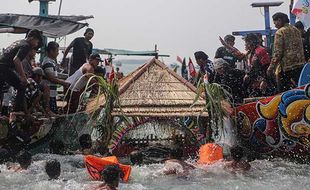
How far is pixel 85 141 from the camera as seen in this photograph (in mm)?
10008

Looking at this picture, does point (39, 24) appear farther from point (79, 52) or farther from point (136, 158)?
point (136, 158)

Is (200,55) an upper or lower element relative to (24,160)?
upper

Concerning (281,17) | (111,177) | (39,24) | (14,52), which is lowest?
(111,177)

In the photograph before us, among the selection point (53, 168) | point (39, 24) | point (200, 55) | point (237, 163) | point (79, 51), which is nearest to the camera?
point (53, 168)

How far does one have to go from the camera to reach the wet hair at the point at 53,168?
802 centimetres

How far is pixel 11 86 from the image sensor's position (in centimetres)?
988

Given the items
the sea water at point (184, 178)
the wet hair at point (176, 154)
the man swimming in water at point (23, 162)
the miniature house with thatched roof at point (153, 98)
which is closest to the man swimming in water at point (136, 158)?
the sea water at point (184, 178)

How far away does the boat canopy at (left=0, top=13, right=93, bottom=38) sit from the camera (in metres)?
12.4

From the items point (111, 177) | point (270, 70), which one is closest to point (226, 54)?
point (270, 70)

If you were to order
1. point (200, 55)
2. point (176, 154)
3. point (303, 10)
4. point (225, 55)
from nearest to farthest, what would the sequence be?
point (176, 154)
point (225, 55)
point (200, 55)
point (303, 10)

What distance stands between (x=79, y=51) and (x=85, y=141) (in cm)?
295

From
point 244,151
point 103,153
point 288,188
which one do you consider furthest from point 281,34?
point 103,153

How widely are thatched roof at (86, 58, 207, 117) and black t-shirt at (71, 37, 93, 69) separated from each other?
1675 millimetres

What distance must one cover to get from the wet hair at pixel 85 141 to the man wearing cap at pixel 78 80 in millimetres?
821
